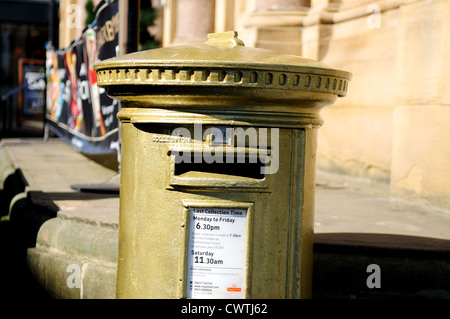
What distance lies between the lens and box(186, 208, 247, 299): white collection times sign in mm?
2141

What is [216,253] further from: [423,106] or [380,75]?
[380,75]

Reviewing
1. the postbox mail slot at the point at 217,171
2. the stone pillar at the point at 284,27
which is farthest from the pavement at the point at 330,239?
the stone pillar at the point at 284,27

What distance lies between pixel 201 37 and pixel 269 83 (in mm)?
8162

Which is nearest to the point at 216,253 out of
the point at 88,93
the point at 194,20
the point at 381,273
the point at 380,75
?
the point at 381,273

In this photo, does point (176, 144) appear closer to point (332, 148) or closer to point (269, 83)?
point (269, 83)

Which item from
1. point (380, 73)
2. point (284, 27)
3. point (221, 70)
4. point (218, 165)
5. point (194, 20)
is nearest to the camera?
point (221, 70)

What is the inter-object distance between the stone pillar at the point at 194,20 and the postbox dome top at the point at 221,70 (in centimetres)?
789

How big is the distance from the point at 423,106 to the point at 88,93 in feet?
12.4

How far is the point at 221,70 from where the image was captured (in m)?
2.03

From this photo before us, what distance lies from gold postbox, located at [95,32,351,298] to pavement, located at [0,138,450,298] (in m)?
1.03

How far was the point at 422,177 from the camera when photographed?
486 cm

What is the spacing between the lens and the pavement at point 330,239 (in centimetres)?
318

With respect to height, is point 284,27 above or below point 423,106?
above
